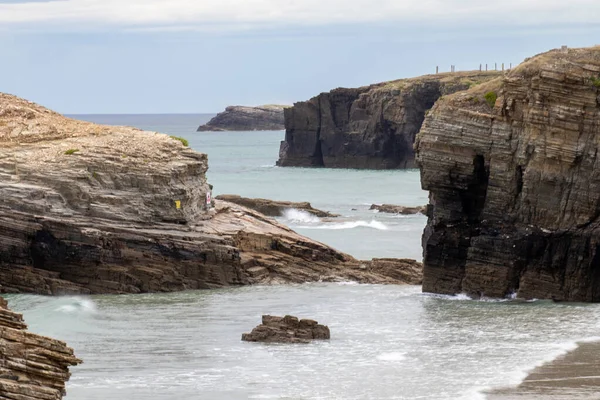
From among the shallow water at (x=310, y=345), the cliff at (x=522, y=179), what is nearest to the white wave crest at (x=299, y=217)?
the shallow water at (x=310, y=345)

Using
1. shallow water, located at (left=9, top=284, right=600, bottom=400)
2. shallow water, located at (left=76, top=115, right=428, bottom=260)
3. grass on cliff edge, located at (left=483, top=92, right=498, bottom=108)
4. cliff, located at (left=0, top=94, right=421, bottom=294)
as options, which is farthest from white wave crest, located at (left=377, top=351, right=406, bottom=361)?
shallow water, located at (left=76, top=115, right=428, bottom=260)

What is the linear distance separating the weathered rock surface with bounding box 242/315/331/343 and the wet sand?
665cm

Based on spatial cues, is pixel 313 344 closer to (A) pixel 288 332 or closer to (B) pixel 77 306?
(A) pixel 288 332

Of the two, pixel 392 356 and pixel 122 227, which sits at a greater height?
pixel 122 227

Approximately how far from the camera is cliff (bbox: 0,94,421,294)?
139 feet

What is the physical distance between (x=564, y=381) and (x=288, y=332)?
336 inches

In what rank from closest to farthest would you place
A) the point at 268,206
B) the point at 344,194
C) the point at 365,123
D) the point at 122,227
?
the point at 122,227, the point at 268,206, the point at 344,194, the point at 365,123

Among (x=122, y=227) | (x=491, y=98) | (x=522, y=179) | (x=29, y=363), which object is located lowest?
(x=122, y=227)

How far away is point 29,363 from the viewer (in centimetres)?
1684

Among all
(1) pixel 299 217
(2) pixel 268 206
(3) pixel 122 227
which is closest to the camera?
(3) pixel 122 227

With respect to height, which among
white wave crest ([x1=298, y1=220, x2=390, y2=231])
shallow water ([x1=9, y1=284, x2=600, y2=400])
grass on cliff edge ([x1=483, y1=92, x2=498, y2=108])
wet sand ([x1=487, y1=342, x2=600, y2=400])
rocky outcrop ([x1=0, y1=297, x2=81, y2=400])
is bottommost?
white wave crest ([x1=298, y1=220, x2=390, y2=231])

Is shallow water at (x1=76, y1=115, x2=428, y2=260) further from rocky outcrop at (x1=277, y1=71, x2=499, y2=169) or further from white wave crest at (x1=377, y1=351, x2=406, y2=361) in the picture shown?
white wave crest at (x1=377, y1=351, x2=406, y2=361)

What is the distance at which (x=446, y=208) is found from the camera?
1629 inches

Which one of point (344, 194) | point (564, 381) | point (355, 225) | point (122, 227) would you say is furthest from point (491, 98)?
point (344, 194)
